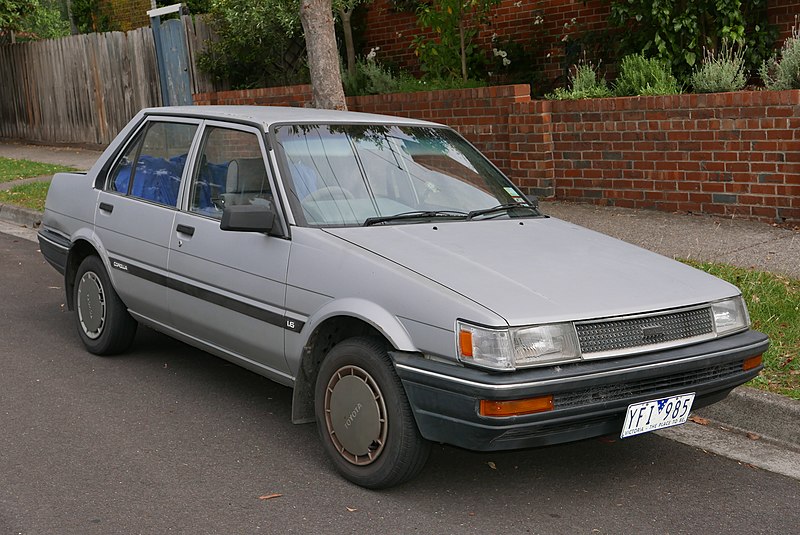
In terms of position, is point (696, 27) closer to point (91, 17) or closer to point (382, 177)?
point (382, 177)

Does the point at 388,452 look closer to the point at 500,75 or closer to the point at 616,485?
the point at 616,485

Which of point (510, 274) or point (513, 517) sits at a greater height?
point (510, 274)

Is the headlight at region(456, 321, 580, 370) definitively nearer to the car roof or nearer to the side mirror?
the side mirror

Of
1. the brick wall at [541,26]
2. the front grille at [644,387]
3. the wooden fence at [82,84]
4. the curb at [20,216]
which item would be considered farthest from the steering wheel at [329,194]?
the wooden fence at [82,84]

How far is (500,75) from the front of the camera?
1545 cm

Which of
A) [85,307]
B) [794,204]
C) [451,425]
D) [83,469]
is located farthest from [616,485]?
[794,204]

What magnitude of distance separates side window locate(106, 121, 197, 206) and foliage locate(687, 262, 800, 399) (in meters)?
3.42

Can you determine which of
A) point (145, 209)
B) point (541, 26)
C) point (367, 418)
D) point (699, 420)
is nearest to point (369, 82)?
point (541, 26)

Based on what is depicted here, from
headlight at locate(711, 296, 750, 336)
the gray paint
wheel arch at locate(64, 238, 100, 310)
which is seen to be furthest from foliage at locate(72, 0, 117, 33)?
headlight at locate(711, 296, 750, 336)

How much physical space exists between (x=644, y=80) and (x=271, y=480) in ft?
25.4

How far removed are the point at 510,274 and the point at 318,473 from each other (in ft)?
4.24

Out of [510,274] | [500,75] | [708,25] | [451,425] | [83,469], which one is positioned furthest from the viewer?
[500,75]

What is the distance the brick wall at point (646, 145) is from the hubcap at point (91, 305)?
616cm

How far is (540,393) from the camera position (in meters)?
4.09
